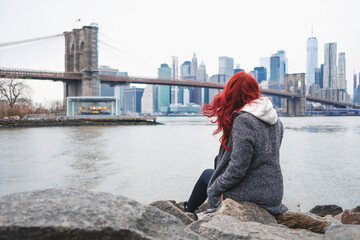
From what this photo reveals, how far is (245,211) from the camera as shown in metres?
1.75

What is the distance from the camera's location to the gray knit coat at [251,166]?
70.1 inches

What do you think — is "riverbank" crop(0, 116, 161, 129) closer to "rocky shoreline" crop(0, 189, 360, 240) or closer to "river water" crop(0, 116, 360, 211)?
"river water" crop(0, 116, 360, 211)

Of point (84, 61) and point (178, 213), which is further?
point (84, 61)

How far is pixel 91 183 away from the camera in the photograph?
573cm

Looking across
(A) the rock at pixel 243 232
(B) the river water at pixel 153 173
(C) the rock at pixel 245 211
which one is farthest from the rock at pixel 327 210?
(A) the rock at pixel 243 232

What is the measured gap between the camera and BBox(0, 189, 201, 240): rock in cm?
98

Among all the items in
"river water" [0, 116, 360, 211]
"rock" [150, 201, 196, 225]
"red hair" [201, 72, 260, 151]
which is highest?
"red hair" [201, 72, 260, 151]

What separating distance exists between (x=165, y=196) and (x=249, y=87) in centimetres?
341

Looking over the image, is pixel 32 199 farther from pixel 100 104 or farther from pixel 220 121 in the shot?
pixel 100 104

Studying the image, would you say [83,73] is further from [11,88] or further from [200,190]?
[200,190]

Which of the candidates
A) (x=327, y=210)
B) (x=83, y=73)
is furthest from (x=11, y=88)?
(x=327, y=210)

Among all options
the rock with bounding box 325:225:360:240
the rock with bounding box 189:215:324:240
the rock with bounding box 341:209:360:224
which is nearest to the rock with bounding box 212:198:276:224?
the rock with bounding box 189:215:324:240

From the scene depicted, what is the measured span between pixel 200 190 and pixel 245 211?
54 centimetres

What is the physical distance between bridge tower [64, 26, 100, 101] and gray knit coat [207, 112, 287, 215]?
35.3 metres
